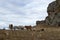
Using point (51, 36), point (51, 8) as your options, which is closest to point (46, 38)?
point (51, 36)

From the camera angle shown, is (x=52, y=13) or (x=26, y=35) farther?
(x=52, y=13)

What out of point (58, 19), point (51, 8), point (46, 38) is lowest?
point (46, 38)

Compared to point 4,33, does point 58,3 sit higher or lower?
higher

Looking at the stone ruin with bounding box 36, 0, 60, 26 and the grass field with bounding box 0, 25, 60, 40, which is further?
the stone ruin with bounding box 36, 0, 60, 26

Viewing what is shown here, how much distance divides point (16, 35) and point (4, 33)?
1.38ft

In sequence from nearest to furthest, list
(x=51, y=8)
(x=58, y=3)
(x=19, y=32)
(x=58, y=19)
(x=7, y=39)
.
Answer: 1. (x=7, y=39)
2. (x=19, y=32)
3. (x=58, y=19)
4. (x=58, y=3)
5. (x=51, y=8)

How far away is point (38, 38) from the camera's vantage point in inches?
203

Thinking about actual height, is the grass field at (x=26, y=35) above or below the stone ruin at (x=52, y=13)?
below

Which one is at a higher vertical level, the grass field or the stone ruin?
the stone ruin

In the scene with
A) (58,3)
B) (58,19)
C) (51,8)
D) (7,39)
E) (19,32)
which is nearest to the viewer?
(7,39)

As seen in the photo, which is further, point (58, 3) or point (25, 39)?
point (58, 3)

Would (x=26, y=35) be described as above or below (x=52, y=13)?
below

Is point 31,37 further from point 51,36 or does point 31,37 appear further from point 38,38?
point 51,36

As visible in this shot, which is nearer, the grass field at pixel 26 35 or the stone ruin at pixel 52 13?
the grass field at pixel 26 35
